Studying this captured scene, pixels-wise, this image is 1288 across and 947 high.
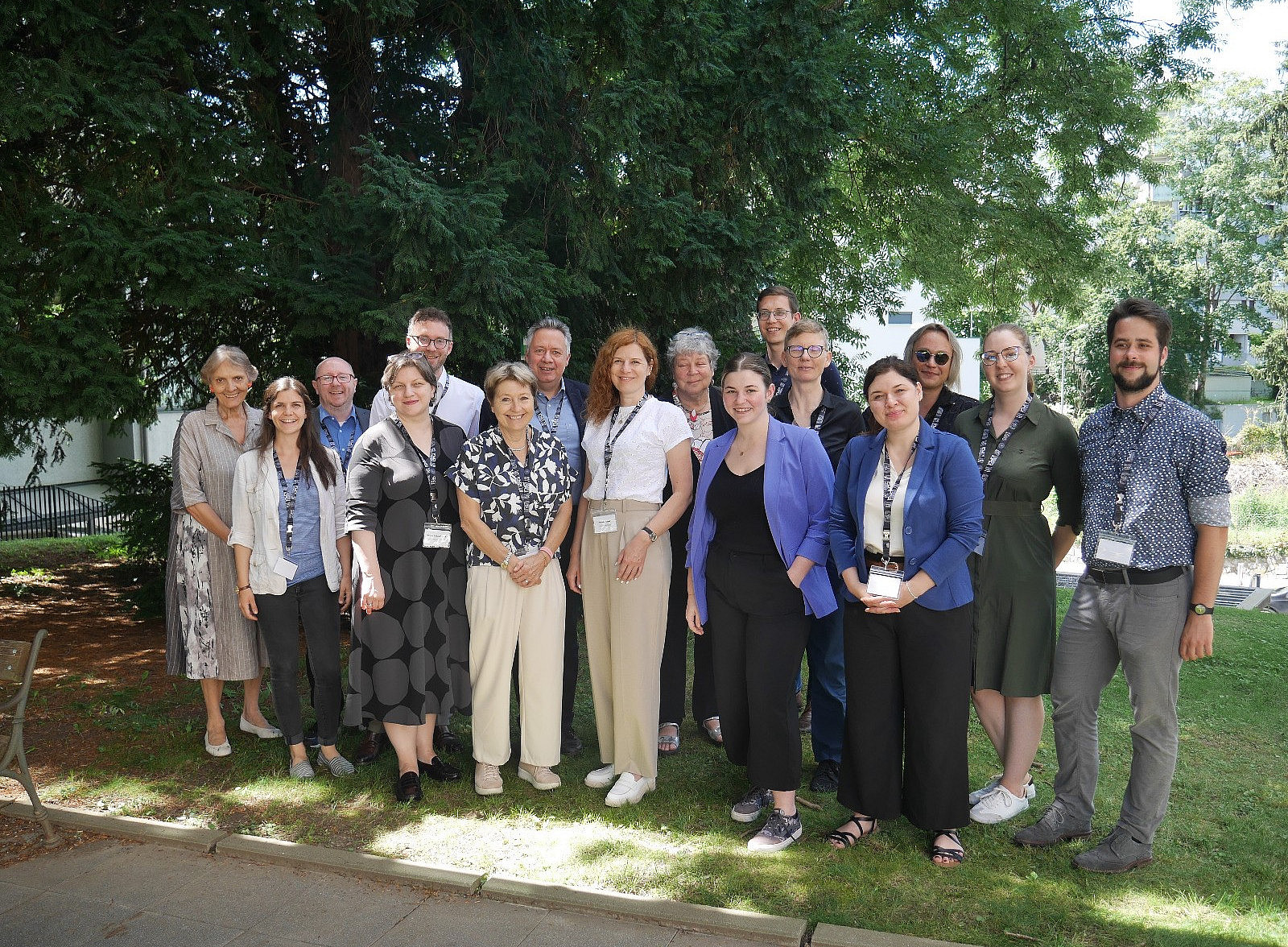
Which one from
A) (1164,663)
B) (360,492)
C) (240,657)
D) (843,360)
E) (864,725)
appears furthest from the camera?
(843,360)

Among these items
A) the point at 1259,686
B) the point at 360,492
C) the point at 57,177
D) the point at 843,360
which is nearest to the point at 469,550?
the point at 360,492

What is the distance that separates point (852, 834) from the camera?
4.23 metres

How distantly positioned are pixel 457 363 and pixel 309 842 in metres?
4.39

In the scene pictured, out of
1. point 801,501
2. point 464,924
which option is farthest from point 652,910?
point 801,501

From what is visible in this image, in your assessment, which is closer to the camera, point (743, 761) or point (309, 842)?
point (309, 842)

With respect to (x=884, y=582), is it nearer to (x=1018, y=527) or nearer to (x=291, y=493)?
(x=1018, y=527)

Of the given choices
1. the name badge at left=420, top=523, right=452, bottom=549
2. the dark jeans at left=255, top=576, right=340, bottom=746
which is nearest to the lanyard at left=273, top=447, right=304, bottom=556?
the dark jeans at left=255, top=576, right=340, bottom=746

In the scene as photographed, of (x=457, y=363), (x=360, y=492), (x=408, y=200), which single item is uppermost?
(x=408, y=200)

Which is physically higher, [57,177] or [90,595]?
[57,177]

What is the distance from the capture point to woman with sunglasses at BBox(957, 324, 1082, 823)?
4.27 meters

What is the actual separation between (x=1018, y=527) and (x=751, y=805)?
70.8 inches

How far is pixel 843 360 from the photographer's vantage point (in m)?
14.9

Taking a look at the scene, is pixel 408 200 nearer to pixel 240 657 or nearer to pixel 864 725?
pixel 240 657

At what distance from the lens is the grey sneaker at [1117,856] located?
156 inches
